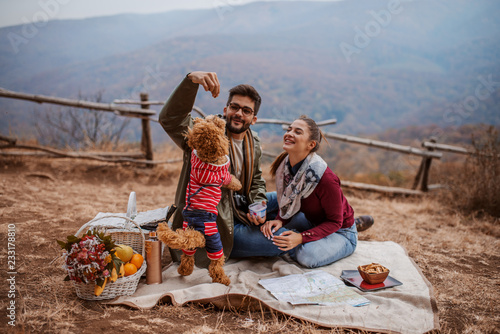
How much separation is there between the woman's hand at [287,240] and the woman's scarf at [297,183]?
0.20 metres

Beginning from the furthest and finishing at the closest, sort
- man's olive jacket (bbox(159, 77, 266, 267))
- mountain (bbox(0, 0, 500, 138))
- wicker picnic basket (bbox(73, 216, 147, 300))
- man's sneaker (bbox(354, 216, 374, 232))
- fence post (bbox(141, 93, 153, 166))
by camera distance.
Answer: mountain (bbox(0, 0, 500, 138)), fence post (bbox(141, 93, 153, 166)), man's sneaker (bbox(354, 216, 374, 232)), man's olive jacket (bbox(159, 77, 266, 267)), wicker picnic basket (bbox(73, 216, 147, 300))

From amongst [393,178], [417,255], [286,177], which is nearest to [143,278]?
[286,177]

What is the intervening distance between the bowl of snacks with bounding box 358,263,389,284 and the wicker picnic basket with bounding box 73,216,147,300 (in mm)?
1619

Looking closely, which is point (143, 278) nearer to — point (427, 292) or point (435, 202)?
point (427, 292)

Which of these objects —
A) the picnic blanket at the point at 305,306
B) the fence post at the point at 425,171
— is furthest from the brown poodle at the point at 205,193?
the fence post at the point at 425,171

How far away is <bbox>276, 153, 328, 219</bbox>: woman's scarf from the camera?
2607 mm

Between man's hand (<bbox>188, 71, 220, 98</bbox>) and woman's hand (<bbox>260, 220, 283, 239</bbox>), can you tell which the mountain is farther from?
man's hand (<bbox>188, 71, 220, 98</bbox>)

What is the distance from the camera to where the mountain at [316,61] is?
3278 centimetres

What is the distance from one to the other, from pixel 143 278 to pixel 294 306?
115 centimetres

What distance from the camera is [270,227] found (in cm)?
269

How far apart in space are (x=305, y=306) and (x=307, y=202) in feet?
2.80

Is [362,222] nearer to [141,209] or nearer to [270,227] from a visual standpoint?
[270,227]

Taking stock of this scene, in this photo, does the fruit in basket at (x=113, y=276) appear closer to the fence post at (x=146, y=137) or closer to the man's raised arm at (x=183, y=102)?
the man's raised arm at (x=183, y=102)

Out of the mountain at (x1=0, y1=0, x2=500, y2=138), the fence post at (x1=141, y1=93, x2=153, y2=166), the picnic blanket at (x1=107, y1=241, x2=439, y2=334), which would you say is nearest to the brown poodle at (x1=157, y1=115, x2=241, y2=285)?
the picnic blanket at (x1=107, y1=241, x2=439, y2=334)
